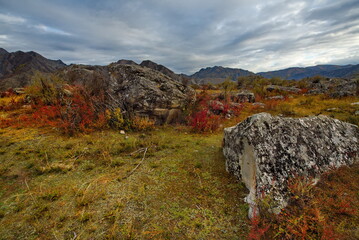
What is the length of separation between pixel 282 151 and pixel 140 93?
634cm

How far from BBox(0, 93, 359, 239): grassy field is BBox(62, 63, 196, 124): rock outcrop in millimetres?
2462

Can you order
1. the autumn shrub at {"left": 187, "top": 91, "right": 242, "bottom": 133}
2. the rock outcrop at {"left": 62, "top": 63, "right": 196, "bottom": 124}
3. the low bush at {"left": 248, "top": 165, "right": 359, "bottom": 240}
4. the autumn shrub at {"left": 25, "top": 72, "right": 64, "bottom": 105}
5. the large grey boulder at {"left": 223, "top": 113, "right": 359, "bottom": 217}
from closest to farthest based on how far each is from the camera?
the low bush at {"left": 248, "top": 165, "right": 359, "bottom": 240} → the large grey boulder at {"left": 223, "top": 113, "right": 359, "bottom": 217} → the autumn shrub at {"left": 187, "top": 91, "right": 242, "bottom": 133} → the rock outcrop at {"left": 62, "top": 63, "right": 196, "bottom": 124} → the autumn shrub at {"left": 25, "top": 72, "right": 64, "bottom": 105}

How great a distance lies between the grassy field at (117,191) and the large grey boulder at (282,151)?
0.50m

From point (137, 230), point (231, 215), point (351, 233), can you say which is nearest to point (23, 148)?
point (137, 230)

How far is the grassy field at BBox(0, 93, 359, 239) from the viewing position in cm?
245

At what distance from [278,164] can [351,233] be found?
3.85ft

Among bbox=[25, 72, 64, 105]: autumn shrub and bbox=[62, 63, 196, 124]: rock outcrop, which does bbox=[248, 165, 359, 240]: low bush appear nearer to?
bbox=[62, 63, 196, 124]: rock outcrop

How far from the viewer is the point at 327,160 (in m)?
3.33

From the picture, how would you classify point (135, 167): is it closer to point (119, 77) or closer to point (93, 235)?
point (93, 235)

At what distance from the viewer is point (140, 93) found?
766 cm

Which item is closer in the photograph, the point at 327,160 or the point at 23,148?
the point at 327,160

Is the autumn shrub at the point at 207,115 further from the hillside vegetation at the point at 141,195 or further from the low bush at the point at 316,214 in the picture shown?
the low bush at the point at 316,214

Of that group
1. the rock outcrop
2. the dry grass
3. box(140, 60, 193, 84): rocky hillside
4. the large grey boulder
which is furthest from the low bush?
box(140, 60, 193, 84): rocky hillside

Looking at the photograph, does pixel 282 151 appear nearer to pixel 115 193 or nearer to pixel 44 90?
pixel 115 193
